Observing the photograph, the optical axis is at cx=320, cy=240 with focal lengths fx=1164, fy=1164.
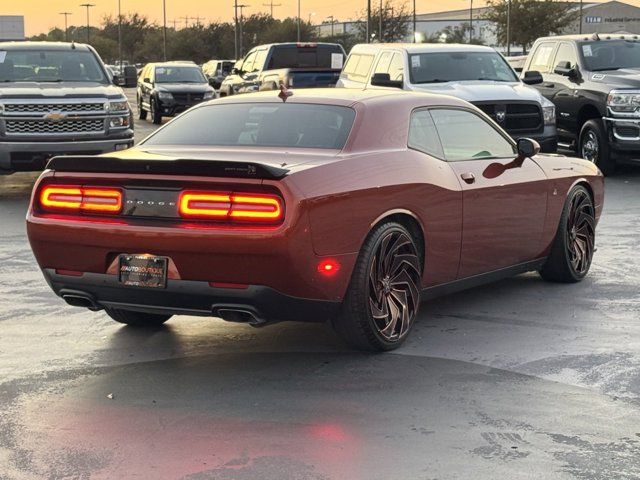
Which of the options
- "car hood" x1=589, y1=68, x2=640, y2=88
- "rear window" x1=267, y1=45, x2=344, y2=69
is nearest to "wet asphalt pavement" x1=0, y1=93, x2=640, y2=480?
"car hood" x1=589, y1=68, x2=640, y2=88

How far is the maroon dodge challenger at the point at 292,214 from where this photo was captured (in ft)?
19.3

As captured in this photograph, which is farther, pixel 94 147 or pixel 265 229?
pixel 94 147

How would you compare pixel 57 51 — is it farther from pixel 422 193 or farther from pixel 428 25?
pixel 428 25

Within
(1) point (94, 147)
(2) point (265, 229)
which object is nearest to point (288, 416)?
(2) point (265, 229)

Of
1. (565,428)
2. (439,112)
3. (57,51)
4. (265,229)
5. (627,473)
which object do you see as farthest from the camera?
(57,51)

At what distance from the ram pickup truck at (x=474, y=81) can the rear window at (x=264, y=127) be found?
8.88m

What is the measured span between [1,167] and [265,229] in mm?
9988

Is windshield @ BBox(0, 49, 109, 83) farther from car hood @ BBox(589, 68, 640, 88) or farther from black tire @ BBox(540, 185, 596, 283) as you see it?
black tire @ BBox(540, 185, 596, 283)

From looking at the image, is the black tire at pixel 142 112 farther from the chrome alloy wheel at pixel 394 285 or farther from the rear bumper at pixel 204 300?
the rear bumper at pixel 204 300

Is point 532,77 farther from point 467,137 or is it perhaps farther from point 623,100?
point 467,137

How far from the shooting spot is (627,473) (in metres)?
4.57

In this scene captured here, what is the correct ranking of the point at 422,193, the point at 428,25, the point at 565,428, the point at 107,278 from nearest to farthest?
the point at 565,428 → the point at 107,278 → the point at 422,193 → the point at 428,25

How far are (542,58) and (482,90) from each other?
364 cm

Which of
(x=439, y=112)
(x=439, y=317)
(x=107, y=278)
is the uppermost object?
(x=439, y=112)
